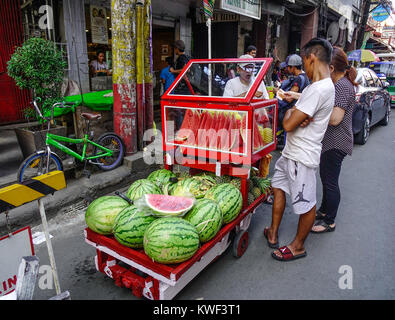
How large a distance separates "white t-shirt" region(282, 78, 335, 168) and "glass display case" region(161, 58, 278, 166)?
446mm

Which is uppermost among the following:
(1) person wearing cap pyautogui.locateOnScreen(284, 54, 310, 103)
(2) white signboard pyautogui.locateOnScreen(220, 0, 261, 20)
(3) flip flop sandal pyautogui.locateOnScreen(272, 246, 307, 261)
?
(2) white signboard pyautogui.locateOnScreen(220, 0, 261, 20)

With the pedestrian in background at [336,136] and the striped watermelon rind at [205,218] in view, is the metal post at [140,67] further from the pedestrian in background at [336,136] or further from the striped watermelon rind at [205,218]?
the striped watermelon rind at [205,218]

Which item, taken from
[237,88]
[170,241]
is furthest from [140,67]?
[170,241]

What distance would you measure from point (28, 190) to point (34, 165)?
9.49 feet

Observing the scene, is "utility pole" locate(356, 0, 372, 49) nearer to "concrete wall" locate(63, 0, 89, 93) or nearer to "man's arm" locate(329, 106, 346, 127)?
"concrete wall" locate(63, 0, 89, 93)

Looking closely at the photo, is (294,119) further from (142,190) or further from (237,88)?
(237,88)

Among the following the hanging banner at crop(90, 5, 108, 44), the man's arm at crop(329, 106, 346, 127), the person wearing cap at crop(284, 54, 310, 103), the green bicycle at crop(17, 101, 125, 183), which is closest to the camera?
the man's arm at crop(329, 106, 346, 127)

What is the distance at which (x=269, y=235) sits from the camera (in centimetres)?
374

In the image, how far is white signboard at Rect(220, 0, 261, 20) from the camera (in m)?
8.97

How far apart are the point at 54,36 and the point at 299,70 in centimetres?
539

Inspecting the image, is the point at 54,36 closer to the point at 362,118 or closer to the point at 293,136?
the point at 293,136

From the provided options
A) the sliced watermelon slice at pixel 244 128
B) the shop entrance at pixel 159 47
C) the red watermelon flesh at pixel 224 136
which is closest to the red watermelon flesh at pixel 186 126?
the red watermelon flesh at pixel 224 136

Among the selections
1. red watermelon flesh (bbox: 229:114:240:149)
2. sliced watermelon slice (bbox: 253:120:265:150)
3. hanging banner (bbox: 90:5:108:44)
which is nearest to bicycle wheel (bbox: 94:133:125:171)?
red watermelon flesh (bbox: 229:114:240:149)

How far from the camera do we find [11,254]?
222 cm
